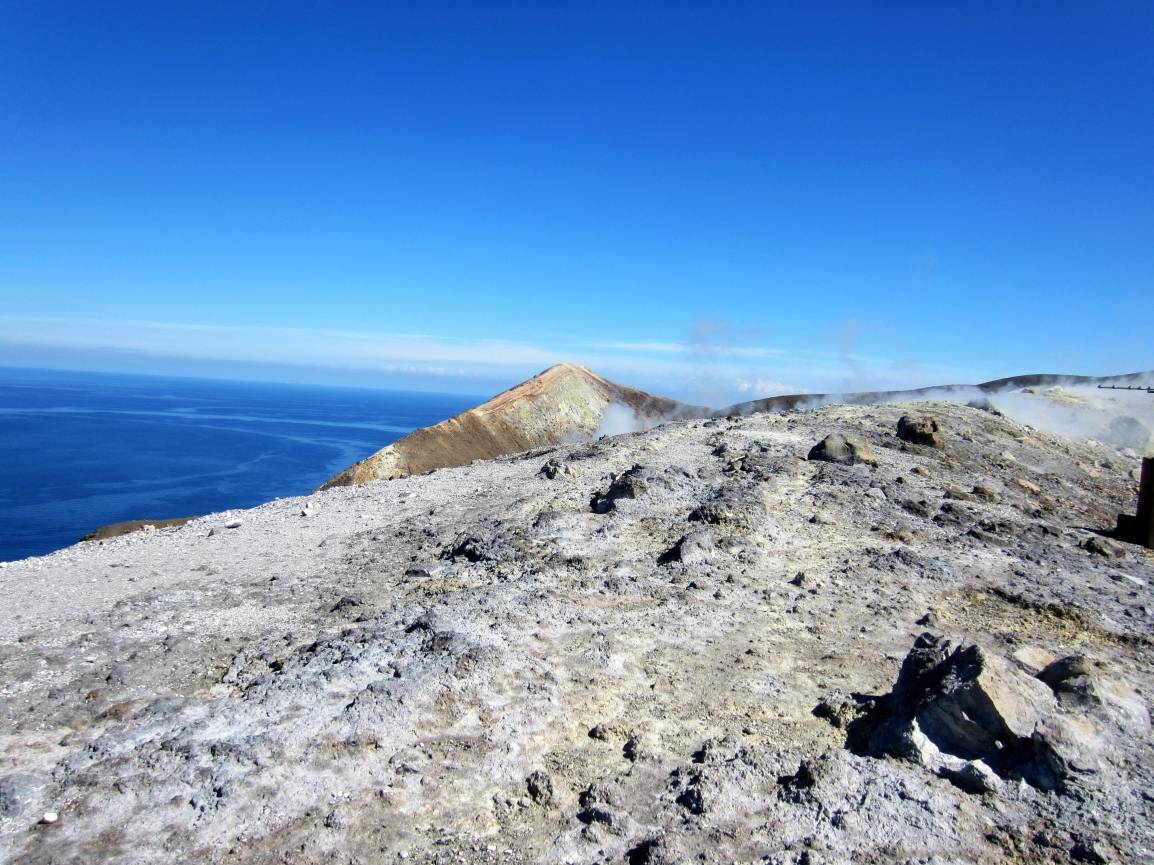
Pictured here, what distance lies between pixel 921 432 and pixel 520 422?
10.0 metres

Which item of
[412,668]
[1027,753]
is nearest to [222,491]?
[412,668]

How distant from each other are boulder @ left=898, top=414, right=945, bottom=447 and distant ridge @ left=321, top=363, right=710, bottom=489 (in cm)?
895

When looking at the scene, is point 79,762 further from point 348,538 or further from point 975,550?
point 975,550

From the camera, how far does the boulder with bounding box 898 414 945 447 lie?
472 inches

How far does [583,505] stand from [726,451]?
306cm

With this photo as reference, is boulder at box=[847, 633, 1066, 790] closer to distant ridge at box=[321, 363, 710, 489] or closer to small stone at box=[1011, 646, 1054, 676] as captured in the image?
small stone at box=[1011, 646, 1054, 676]

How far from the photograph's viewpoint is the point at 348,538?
8383mm

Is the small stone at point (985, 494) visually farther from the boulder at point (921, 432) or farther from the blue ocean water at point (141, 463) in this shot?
the blue ocean water at point (141, 463)

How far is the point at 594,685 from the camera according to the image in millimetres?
4910

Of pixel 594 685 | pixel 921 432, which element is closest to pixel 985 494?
pixel 921 432

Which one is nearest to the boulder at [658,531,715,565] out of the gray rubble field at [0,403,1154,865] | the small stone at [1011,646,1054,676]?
the gray rubble field at [0,403,1154,865]

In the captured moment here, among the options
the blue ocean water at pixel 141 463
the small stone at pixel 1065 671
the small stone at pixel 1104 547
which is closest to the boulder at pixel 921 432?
the small stone at pixel 1104 547

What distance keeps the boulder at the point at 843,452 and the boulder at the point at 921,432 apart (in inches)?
71.8

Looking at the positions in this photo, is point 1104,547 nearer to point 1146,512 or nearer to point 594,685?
point 1146,512
